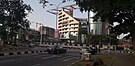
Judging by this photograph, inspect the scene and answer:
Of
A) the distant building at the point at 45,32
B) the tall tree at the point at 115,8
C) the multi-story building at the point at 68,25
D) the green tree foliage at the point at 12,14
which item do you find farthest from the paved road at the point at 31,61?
the multi-story building at the point at 68,25

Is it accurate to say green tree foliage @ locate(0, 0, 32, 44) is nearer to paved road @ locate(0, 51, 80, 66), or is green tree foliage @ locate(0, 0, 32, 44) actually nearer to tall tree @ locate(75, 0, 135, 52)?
paved road @ locate(0, 51, 80, 66)

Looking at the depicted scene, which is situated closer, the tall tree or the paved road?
the tall tree

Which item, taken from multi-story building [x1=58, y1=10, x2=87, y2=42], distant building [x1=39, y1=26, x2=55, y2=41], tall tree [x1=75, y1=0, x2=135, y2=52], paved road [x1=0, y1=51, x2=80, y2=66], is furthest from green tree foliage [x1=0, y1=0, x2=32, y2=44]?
multi-story building [x1=58, y1=10, x2=87, y2=42]

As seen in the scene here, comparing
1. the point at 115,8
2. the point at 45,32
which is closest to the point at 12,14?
the point at 115,8

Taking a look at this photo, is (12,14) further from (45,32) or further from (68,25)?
(68,25)

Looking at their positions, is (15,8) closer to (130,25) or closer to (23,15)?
(23,15)

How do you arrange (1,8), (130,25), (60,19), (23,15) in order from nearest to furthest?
(130,25)
(1,8)
(23,15)
(60,19)

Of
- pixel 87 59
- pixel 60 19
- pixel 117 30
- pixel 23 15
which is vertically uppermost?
pixel 60 19

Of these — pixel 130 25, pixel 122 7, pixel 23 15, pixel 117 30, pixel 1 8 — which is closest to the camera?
pixel 122 7

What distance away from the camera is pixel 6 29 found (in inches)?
2007

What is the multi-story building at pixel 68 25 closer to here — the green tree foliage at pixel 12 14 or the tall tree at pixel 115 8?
the green tree foliage at pixel 12 14

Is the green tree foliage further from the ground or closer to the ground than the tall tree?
further from the ground

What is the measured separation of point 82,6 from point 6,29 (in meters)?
38.2

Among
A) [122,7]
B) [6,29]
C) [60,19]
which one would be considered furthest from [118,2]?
[60,19]
